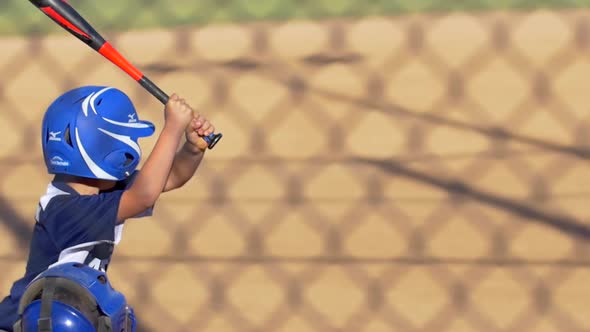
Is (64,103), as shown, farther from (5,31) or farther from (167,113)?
(5,31)

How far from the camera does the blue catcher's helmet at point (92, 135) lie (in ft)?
8.20

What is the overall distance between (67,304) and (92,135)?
0.42 metres

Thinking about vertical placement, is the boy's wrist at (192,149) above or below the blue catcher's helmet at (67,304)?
above

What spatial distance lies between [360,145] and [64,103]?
42.0 inches

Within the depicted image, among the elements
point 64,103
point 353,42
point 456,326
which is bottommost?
point 456,326

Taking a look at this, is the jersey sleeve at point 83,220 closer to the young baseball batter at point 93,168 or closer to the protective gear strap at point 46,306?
the young baseball batter at point 93,168

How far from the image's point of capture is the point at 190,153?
2.76m

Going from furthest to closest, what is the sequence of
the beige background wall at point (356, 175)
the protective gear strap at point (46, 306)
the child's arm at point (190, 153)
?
the beige background wall at point (356, 175) → the child's arm at point (190, 153) → the protective gear strap at point (46, 306)

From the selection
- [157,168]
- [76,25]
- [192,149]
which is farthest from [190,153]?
[76,25]

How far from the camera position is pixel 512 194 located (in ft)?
10.7

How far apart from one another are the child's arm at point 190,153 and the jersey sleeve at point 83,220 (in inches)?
8.7

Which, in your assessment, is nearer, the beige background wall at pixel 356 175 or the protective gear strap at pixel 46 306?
the protective gear strap at pixel 46 306

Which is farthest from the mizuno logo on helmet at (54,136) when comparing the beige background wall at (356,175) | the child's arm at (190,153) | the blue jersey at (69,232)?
the beige background wall at (356,175)

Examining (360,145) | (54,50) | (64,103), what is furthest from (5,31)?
(64,103)
